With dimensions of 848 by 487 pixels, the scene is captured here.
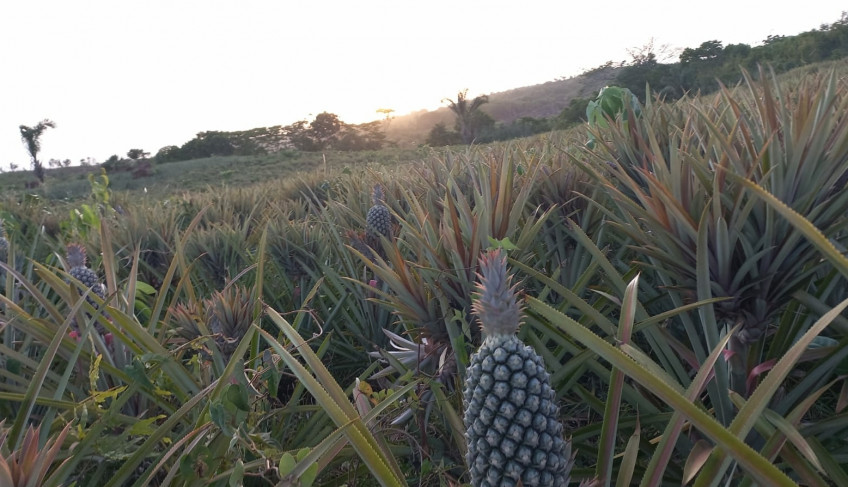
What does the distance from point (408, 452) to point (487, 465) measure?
47 centimetres

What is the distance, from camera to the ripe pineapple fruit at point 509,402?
0.73 m

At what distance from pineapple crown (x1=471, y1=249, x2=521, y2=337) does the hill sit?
164 feet

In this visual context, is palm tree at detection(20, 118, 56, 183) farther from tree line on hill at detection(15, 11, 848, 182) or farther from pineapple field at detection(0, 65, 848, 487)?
pineapple field at detection(0, 65, 848, 487)

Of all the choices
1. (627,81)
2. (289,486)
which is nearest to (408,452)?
(289,486)

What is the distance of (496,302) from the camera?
74 cm

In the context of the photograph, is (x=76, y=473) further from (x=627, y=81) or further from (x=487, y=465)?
(x=627, y=81)

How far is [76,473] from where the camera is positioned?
1.25 meters

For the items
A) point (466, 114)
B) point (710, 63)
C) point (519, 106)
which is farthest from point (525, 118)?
point (519, 106)

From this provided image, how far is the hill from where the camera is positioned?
55.5 m

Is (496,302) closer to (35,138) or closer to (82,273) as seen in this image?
(82,273)

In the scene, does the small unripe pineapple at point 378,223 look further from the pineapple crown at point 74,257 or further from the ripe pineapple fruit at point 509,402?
the ripe pineapple fruit at point 509,402

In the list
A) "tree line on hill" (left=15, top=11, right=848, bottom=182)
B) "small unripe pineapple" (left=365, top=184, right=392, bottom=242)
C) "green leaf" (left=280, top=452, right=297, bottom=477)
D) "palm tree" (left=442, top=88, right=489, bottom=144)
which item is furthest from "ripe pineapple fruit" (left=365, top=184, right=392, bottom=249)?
"palm tree" (left=442, top=88, right=489, bottom=144)

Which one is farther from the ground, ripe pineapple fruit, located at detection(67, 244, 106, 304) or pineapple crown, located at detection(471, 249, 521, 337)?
pineapple crown, located at detection(471, 249, 521, 337)

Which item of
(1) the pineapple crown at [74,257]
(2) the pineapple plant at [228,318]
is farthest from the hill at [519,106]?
(2) the pineapple plant at [228,318]
